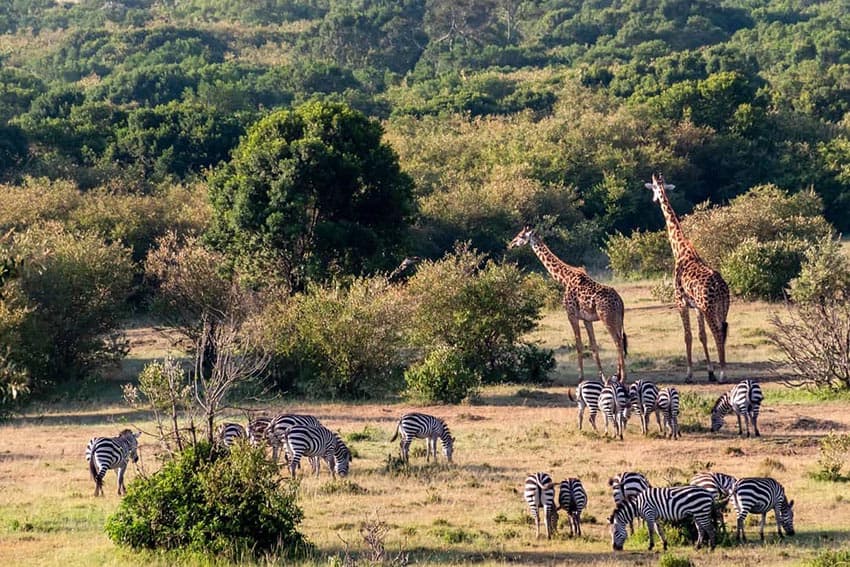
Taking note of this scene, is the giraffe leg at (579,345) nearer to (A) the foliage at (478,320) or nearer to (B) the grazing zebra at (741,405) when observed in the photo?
(A) the foliage at (478,320)

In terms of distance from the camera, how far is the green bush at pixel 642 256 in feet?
157

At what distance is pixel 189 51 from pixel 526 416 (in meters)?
76.9

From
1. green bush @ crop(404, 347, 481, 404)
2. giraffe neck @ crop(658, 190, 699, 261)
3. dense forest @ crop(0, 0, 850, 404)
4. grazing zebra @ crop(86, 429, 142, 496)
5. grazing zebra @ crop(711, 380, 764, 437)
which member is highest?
dense forest @ crop(0, 0, 850, 404)

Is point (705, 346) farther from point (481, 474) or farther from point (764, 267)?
point (481, 474)

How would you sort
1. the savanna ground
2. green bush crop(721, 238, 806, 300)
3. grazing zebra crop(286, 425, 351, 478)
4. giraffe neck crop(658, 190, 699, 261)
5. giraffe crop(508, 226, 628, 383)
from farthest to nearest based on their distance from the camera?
green bush crop(721, 238, 806, 300) → giraffe neck crop(658, 190, 699, 261) → giraffe crop(508, 226, 628, 383) → grazing zebra crop(286, 425, 351, 478) → the savanna ground

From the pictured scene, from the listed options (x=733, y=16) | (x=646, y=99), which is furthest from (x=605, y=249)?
(x=733, y=16)

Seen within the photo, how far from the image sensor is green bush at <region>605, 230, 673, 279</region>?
47.8m

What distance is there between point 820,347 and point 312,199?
15.2 metres

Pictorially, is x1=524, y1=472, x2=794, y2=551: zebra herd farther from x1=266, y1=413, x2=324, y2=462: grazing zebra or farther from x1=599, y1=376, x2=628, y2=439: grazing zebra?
x1=599, y1=376, x2=628, y2=439: grazing zebra

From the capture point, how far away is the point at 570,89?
76.9 metres

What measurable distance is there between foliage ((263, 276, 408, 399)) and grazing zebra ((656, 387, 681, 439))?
886 cm

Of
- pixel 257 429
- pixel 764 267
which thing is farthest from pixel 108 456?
pixel 764 267

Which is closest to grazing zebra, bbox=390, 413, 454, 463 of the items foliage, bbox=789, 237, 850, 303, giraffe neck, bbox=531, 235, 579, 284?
giraffe neck, bbox=531, 235, 579, 284

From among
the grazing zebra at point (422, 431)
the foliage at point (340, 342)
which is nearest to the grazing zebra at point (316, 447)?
the grazing zebra at point (422, 431)
